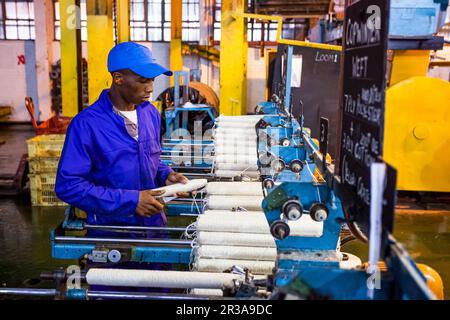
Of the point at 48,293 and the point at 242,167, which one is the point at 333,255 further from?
the point at 242,167

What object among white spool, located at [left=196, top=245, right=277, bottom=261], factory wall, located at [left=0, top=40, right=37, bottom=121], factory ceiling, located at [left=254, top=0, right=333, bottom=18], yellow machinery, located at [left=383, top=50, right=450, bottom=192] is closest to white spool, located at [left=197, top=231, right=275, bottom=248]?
white spool, located at [left=196, top=245, right=277, bottom=261]

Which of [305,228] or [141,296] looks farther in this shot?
[305,228]

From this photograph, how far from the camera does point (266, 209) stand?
6.41 feet

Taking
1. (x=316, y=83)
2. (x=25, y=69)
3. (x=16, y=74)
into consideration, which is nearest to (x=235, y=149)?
(x=316, y=83)

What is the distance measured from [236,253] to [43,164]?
196 inches

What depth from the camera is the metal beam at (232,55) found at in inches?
282

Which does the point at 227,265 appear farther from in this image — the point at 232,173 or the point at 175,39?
the point at 175,39

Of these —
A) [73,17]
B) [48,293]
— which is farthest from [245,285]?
[73,17]

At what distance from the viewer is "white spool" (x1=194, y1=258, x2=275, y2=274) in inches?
104

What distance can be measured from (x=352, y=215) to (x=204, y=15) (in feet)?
34.1

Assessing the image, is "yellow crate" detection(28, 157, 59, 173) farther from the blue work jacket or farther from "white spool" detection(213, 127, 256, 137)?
the blue work jacket

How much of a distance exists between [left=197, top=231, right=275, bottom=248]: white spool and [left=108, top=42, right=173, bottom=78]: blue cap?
100 cm

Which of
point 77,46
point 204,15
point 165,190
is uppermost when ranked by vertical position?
point 204,15

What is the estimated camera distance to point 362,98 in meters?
1.67
